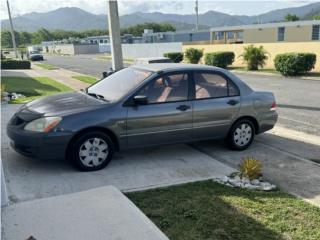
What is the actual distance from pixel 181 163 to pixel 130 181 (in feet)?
3.77

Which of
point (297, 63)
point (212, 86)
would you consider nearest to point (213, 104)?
point (212, 86)

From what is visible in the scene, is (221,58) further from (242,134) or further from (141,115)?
(141,115)

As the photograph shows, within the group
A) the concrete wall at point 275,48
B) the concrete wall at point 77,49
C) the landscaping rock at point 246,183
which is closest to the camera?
the landscaping rock at point 246,183

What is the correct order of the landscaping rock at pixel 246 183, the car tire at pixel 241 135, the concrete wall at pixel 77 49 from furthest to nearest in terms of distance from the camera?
the concrete wall at pixel 77 49 → the car tire at pixel 241 135 → the landscaping rock at pixel 246 183

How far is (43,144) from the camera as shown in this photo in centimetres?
533

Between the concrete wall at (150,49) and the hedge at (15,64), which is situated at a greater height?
the hedge at (15,64)

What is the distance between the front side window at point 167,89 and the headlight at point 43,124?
1.33 metres

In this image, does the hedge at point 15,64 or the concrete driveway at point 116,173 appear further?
the hedge at point 15,64

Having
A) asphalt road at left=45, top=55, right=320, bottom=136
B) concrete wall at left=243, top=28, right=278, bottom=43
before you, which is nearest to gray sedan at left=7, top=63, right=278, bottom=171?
asphalt road at left=45, top=55, right=320, bottom=136

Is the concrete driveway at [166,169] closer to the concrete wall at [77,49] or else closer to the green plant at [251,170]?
the green plant at [251,170]

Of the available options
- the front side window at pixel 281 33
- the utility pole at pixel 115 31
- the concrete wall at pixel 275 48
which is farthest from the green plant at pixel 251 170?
the front side window at pixel 281 33

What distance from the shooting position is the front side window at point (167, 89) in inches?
239

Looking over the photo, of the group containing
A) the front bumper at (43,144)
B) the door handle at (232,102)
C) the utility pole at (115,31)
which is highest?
the utility pole at (115,31)

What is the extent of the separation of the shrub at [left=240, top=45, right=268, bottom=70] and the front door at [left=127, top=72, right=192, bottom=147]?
20.6 m
